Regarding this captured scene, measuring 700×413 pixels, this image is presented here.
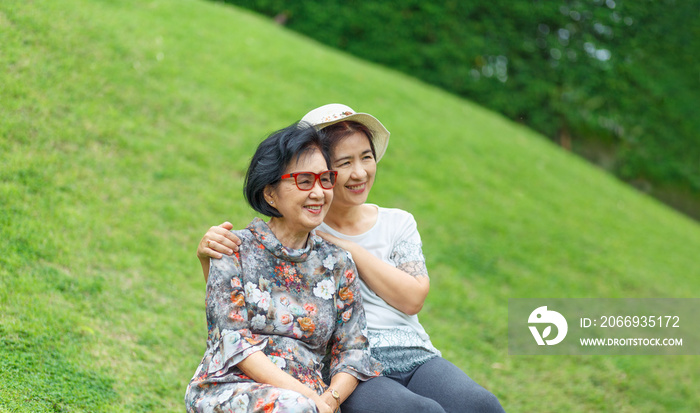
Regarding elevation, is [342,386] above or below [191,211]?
above

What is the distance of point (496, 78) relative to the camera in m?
12.2

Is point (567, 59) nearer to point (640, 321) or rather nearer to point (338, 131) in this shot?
point (640, 321)

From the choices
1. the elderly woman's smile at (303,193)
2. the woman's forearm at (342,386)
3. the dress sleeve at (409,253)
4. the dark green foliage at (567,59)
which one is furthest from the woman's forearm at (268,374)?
the dark green foliage at (567,59)

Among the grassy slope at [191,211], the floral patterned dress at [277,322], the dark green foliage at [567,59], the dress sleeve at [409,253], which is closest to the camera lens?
the floral patterned dress at [277,322]

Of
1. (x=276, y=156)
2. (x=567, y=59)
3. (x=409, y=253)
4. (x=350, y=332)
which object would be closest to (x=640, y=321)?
(x=409, y=253)

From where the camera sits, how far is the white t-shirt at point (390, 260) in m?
2.77

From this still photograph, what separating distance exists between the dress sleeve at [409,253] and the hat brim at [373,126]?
15.3 inches

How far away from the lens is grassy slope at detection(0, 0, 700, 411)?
3822 mm

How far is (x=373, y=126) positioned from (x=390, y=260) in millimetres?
624

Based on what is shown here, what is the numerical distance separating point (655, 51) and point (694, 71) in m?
0.85

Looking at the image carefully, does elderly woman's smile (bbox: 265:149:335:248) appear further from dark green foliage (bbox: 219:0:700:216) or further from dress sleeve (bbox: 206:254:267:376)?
dark green foliage (bbox: 219:0:700:216)

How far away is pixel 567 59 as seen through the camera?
11992mm

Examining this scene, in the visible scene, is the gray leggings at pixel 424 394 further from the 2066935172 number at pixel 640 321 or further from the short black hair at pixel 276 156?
the 2066935172 number at pixel 640 321

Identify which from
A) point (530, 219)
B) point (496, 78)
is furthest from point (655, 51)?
point (530, 219)
